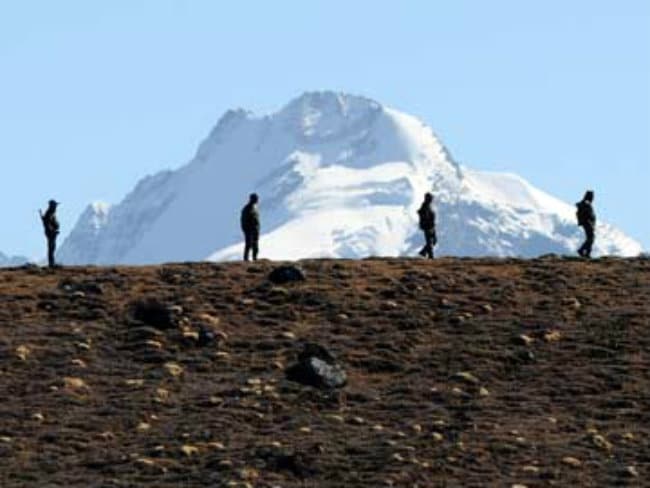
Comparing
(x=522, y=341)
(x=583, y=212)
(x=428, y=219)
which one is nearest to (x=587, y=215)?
(x=583, y=212)

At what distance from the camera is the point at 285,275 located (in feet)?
189

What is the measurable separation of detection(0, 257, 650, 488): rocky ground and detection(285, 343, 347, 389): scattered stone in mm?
202

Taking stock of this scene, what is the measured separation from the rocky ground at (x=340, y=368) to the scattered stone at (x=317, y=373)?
0.66 feet

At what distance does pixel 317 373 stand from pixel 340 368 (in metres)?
0.75

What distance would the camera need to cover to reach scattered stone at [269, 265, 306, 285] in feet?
189

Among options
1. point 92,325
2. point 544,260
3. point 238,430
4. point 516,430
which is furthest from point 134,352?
point 544,260

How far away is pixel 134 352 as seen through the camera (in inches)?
2041

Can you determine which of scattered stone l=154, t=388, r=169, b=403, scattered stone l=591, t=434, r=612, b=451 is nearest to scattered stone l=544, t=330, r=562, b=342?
scattered stone l=591, t=434, r=612, b=451

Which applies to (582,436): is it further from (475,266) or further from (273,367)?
(475,266)

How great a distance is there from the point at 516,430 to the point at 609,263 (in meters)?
15.6

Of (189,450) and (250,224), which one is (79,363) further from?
(250,224)

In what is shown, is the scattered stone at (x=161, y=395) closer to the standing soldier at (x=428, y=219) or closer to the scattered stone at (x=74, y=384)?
the scattered stone at (x=74, y=384)

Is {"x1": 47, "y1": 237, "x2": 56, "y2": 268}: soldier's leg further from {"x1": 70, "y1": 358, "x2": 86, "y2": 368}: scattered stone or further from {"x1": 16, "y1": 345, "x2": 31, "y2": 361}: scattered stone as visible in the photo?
{"x1": 70, "y1": 358, "x2": 86, "y2": 368}: scattered stone

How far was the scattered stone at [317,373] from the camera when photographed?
162 feet
